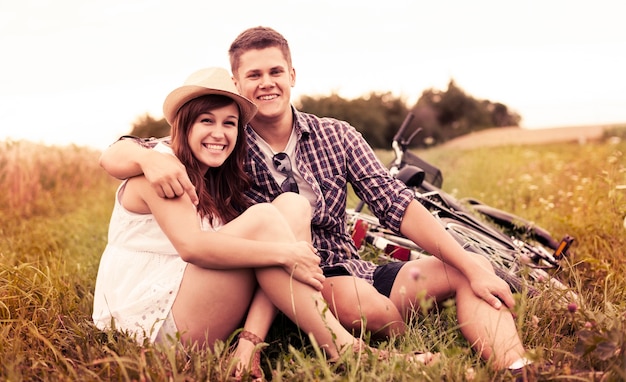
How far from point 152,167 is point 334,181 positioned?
3.59 ft

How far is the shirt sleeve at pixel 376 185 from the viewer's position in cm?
304

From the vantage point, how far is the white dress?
7.92 feet

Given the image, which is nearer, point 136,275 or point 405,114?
point 136,275

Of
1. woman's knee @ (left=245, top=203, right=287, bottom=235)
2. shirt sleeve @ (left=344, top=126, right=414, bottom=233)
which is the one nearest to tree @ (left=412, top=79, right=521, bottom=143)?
shirt sleeve @ (left=344, top=126, right=414, bottom=233)

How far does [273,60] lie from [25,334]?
172cm

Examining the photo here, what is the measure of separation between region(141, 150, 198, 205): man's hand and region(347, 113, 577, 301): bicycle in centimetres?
165

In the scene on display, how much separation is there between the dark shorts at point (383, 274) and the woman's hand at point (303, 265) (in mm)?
551

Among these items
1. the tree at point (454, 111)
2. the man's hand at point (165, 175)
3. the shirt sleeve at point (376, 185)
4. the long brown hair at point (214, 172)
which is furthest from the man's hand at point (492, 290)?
the tree at point (454, 111)

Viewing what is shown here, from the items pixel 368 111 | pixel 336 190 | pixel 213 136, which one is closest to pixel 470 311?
pixel 336 190

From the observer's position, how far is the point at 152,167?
7.69 ft

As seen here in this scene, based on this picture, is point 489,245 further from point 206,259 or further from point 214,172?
point 206,259

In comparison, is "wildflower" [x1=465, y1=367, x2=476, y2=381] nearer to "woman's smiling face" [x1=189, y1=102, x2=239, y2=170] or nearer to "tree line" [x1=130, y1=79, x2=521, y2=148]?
"woman's smiling face" [x1=189, y1=102, x2=239, y2=170]

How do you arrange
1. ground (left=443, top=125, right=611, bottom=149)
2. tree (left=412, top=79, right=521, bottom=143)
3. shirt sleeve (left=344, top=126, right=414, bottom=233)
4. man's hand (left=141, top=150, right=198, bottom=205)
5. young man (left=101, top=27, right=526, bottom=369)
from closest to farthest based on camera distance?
man's hand (left=141, top=150, right=198, bottom=205) < young man (left=101, top=27, right=526, bottom=369) < shirt sleeve (left=344, top=126, right=414, bottom=233) < ground (left=443, top=125, right=611, bottom=149) < tree (left=412, top=79, right=521, bottom=143)

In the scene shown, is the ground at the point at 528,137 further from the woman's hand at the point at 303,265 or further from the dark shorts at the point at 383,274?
the woman's hand at the point at 303,265
